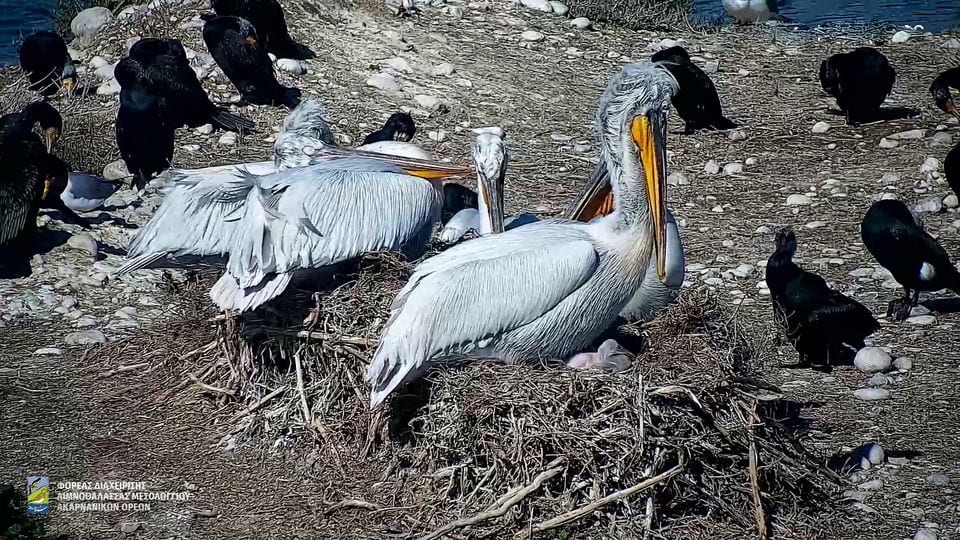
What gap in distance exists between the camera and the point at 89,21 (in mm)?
8117

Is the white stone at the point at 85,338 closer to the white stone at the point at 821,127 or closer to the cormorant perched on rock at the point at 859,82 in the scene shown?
the white stone at the point at 821,127

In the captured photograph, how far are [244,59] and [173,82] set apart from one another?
1.65 feet

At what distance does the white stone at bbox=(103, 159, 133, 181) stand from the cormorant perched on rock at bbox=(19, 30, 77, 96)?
3.33 feet

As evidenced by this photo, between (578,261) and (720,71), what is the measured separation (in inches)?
185

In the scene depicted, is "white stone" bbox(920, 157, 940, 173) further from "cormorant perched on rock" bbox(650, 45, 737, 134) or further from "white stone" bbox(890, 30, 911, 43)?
"white stone" bbox(890, 30, 911, 43)

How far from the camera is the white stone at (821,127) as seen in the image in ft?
22.1

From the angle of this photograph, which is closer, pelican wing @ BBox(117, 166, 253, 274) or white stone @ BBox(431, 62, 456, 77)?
pelican wing @ BBox(117, 166, 253, 274)

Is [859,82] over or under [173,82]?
over

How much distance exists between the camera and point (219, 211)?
3959 mm

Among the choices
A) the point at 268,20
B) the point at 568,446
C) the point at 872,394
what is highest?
the point at 268,20

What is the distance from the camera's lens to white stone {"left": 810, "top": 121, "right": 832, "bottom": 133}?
6.74 m

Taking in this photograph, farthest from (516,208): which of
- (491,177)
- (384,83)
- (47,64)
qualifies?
(47,64)

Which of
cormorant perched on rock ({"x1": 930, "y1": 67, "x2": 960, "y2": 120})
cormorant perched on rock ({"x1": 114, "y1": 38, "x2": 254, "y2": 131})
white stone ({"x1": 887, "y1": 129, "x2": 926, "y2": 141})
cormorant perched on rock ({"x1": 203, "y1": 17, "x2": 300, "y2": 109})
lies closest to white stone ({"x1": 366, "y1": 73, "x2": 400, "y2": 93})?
cormorant perched on rock ({"x1": 203, "y1": 17, "x2": 300, "y2": 109})

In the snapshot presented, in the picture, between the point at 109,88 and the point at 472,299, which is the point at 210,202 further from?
the point at 109,88
